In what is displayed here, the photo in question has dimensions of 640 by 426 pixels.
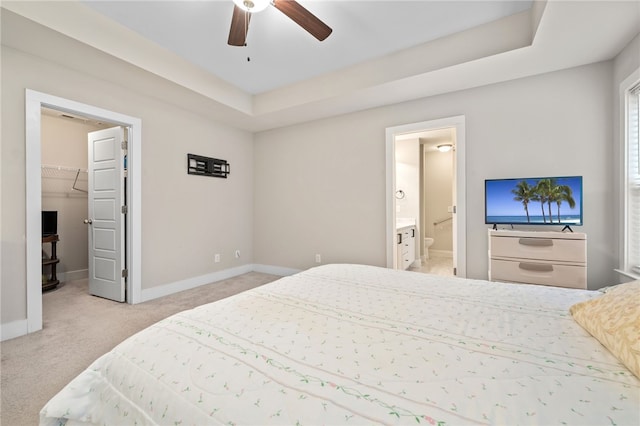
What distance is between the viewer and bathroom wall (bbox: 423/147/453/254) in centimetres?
643

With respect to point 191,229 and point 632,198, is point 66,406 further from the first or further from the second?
point 632,198

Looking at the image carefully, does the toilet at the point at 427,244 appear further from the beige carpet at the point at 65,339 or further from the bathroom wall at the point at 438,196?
the beige carpet at the point at 65,339

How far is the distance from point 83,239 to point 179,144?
261cm

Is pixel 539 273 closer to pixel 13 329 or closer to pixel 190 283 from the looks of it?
pixel 190 283

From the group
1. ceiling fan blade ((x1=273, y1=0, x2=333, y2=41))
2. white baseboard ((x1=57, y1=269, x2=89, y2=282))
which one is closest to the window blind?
ceiling fan blade ((x1=273, y1=0, x2=333, y2=41))

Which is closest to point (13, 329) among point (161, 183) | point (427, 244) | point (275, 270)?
point (161, 183)

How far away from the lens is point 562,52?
237cm

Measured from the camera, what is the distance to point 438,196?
6.56 metres

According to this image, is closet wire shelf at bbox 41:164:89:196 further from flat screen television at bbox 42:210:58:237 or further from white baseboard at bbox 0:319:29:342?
white baseboard at bbox 0:319:29:342

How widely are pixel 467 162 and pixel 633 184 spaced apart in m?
1.29

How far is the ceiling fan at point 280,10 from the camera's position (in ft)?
5.86

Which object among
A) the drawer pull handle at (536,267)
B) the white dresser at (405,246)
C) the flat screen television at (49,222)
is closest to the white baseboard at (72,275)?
the flat screen television at (49,222)

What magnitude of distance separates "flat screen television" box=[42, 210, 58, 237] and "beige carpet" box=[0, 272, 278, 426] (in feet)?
2.67

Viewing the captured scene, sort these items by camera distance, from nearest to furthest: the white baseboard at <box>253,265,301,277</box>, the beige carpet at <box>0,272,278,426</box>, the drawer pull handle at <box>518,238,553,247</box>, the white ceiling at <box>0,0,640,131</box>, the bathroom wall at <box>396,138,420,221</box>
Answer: the beige carpet at <box>0,272,278,426</box> → the white ceiling at <box>0,0,640,131</box> → the drawer pull handle at <box>518,238,553,247</box> → the white baseboard at <box>253,265,301,277</box> → the bathroom wall at <box>396,138,420,221</box>
